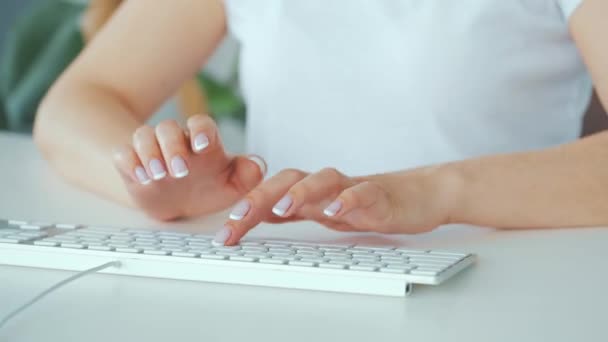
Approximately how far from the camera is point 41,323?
2.06ft

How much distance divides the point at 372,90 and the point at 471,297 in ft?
1.76

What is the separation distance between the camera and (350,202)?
0.79 meters

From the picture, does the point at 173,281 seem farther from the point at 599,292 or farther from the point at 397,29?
the point at 397,29

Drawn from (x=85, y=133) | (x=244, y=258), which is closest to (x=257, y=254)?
(x=244, y=258)

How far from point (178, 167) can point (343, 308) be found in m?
0.25

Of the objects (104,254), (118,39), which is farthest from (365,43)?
(104,254)

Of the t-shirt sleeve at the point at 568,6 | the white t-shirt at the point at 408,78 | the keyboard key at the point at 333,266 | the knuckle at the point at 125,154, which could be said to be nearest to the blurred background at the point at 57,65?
the white t-shirt at the point at 408,78

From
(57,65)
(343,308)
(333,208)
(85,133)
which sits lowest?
(343,308)

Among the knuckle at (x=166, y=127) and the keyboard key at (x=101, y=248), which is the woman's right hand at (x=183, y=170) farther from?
the keyboard key at (x=101, y=248)

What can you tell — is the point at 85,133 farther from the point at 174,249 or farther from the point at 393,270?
the point at 393,270

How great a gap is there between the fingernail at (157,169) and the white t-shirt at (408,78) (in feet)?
1.28

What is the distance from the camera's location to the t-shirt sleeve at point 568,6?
1045 millimetres

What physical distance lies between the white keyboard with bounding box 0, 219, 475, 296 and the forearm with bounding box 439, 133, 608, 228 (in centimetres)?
14

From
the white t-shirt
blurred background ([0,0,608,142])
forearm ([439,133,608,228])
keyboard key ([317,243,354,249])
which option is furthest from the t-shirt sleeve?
blurred background ([0,0,608,142])
